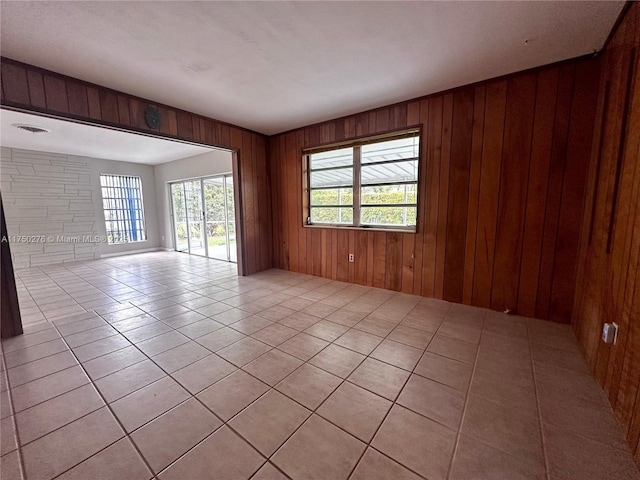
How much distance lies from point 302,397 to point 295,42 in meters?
2.56

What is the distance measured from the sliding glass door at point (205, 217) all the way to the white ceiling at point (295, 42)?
3.05 metres

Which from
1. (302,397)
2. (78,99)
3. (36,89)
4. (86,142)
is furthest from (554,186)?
(86,142)

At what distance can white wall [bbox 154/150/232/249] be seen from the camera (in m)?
5.53

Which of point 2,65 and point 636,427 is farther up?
point 2,65

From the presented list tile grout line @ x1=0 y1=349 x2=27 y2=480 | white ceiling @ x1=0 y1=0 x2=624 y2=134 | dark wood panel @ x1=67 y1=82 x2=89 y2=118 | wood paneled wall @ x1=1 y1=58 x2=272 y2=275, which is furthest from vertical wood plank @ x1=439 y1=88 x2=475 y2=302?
dark wood panel @ x1=67 y1=82 x2=89 y2=118

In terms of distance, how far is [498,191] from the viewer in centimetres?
267

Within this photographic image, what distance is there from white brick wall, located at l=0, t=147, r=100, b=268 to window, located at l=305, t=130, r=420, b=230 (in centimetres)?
560

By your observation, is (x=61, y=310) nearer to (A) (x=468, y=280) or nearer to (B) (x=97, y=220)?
(B) (x=97, y=220)

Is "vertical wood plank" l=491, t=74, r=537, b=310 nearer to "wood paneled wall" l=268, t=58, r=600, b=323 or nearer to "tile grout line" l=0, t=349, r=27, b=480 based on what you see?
"wood paneled wall" l=268, t=58, r=600, b=323

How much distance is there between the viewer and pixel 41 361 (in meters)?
1.97

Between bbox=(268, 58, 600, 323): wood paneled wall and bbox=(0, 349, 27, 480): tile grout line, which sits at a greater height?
bbox=(268, 58, 600, 323): wood paneled wall

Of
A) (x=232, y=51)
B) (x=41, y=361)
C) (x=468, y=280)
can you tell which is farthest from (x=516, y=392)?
(x=41, y=361)

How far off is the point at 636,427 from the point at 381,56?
283 cm

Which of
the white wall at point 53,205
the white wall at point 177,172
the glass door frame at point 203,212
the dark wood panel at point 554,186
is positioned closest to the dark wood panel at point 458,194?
the dark wood panel at point 554,186
